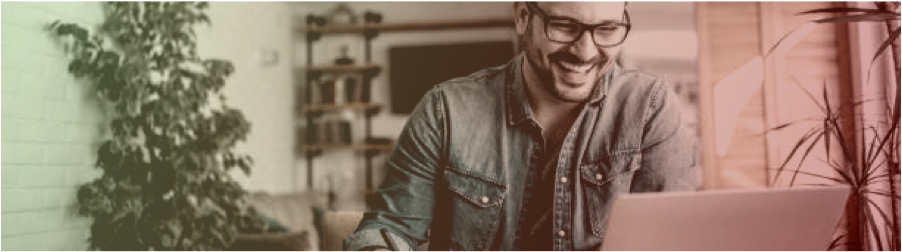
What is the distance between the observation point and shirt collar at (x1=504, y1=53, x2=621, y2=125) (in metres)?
2.88

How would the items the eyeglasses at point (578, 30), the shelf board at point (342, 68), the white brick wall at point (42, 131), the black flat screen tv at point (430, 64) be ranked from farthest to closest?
the shelf board at point (342, 68), the black flat screen tv at point (430, 64), the white brick wall at point (42, 131), the eyeglasses at point (578, 30)

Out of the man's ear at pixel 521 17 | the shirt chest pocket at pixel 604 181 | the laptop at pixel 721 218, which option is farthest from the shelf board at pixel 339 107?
the laptop at pixel 721 218

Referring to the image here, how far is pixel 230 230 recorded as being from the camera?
10.7ft

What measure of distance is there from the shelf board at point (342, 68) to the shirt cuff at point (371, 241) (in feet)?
2.13

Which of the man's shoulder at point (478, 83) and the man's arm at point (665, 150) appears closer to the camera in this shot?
the man's arm at point (665, 150)

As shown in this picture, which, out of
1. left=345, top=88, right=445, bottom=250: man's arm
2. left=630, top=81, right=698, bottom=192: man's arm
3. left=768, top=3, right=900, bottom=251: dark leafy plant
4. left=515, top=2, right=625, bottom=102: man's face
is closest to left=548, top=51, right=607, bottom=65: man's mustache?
left=515, top=2, right=625, bottom=102: man's face

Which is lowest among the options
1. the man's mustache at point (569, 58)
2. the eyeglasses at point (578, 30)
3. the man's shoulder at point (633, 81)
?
the man's shoulder at point (633, 81)

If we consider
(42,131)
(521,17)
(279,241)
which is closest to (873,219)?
(521,17)

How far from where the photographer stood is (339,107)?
11.0 ft

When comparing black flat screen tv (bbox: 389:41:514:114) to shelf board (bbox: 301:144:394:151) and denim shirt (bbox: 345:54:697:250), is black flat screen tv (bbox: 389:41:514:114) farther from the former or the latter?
shelf board (bbox: 301:144:394:151)

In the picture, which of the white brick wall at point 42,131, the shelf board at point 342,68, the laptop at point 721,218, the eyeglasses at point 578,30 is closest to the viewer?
the laptop at point 721,218

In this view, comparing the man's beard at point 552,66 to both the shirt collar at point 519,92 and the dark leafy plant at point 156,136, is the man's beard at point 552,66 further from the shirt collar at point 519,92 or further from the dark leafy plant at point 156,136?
the dark leafy plant at point 156,136

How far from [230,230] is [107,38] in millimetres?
857

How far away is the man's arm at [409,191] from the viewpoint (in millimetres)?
2920
